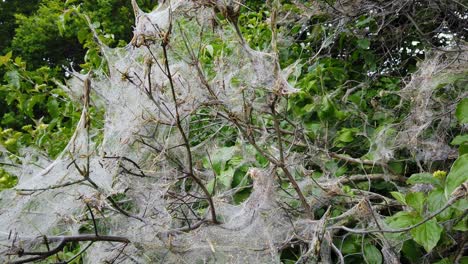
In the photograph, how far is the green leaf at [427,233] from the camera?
5.33 ft

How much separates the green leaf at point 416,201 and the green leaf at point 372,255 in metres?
0.30

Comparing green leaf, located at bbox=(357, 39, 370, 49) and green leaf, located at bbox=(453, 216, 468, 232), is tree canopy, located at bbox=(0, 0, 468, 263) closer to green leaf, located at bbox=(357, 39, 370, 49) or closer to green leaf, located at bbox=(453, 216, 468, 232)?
green leaf, located at bbox=(453, 216, 468, 232)

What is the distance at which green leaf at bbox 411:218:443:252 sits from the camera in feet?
5.33

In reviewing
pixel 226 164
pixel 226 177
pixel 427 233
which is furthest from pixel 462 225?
pixel 226 164

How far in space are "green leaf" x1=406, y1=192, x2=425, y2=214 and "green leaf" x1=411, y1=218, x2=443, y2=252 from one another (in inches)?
2.6

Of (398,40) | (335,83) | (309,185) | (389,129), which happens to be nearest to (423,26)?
(398,40)

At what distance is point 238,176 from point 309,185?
1.19 feet

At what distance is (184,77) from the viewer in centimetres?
184

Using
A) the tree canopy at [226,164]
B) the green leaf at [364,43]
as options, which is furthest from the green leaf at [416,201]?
the green leaf at [364,43]

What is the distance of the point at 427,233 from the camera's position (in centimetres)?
165

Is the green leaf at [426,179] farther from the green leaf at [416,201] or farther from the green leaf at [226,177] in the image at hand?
the green leaf at [226,177]

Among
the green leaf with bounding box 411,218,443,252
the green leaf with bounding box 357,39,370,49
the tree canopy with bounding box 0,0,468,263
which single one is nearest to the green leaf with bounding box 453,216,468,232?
the tree canopy with bounding box 0,0,468,263

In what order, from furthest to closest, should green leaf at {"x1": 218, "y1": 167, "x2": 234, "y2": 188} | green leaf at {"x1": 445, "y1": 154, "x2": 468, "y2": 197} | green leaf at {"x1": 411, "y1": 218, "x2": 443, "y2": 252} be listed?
green leaf at {"x1": 218, "y1": 167, "x2": 234, "y2": 188} → green leaf at {"x1": 411, "y1": 218, "x2": 443, "y2": 252} → green leaf at {"x1": 445, "y1": 154, "x2": 468, "y2": 197}

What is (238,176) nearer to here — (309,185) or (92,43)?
(309,185)
